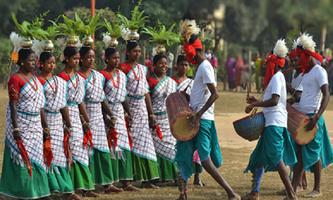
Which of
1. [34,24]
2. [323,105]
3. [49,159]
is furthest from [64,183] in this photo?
[323,105]

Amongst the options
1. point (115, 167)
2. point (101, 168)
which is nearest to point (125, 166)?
point (115, 167)

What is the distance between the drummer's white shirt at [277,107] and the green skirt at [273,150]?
61 mm

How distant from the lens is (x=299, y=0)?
15.7 feet

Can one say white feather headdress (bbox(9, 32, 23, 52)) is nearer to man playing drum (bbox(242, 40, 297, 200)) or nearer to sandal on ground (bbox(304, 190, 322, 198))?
man playing drum (bbox(242, 40, 297, 200))

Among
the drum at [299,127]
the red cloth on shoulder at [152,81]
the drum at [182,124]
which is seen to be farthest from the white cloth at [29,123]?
the drum at [299,127]

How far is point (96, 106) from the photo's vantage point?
865 cm

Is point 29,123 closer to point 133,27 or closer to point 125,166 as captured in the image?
point 125,166

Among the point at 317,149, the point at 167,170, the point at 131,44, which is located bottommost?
the point at 167,170

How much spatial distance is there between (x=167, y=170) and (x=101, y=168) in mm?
1039

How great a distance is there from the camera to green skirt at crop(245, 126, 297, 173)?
802 cm

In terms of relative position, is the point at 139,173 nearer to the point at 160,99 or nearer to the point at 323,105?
the point at 160,99

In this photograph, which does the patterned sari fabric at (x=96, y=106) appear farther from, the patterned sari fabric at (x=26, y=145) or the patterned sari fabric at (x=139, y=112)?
the patterned sari fabric at (x=26, y=145)

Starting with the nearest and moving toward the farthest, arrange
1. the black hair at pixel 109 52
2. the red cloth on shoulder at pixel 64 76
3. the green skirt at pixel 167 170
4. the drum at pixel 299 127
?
the red cloth on shoulder at pixel 64 76, the drum at pixel 299 127, the black hair at pixel 109 52, the green skirt at pixel 167 170

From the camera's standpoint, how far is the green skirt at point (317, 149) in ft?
28.6
